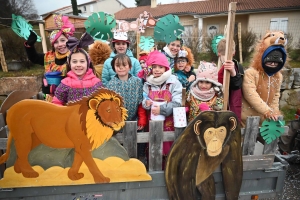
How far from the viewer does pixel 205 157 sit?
195 centimetres

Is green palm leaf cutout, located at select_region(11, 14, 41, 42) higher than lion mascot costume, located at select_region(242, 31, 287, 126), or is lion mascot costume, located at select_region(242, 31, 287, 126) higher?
green palm leaf cutout, located at select_region(11, 14, 41, 42)

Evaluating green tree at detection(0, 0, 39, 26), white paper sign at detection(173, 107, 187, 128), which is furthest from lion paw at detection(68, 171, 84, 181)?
green tree at detection(0, 0, 39, 26)

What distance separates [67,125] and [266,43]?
1.96m

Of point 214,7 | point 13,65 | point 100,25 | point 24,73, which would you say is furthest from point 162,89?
point 214,7

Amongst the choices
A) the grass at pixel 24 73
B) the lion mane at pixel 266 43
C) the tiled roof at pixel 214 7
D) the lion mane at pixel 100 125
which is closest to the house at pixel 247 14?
the tiled roof at pixel 214 7

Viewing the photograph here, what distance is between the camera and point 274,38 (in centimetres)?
207

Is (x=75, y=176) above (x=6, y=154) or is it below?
below

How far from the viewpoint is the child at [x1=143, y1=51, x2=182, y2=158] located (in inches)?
80.2

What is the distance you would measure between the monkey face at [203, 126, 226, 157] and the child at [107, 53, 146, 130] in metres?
0.65

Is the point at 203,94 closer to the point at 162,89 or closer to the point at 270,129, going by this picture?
the point at 162,89

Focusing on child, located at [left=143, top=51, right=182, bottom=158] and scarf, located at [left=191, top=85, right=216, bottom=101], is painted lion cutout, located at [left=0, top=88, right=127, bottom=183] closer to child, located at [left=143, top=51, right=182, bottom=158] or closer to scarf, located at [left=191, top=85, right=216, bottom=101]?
child, located at [left=143, top=51, right=182, bottom=158]

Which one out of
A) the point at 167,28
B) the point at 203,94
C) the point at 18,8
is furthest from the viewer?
the point at 18,8

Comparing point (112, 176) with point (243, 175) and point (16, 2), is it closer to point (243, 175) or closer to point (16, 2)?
point (243, 175)

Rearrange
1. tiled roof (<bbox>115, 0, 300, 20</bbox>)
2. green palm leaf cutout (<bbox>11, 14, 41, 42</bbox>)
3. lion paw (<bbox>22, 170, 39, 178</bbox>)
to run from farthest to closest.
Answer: tiled roof (<bbox>115, 0, 300, 20</bbox>) → green palm leaf cutout (<bbox>11, 14, 41, 42</bbox>) → lion paw (<bbox>22, 170, 39, 178</bbox>)
